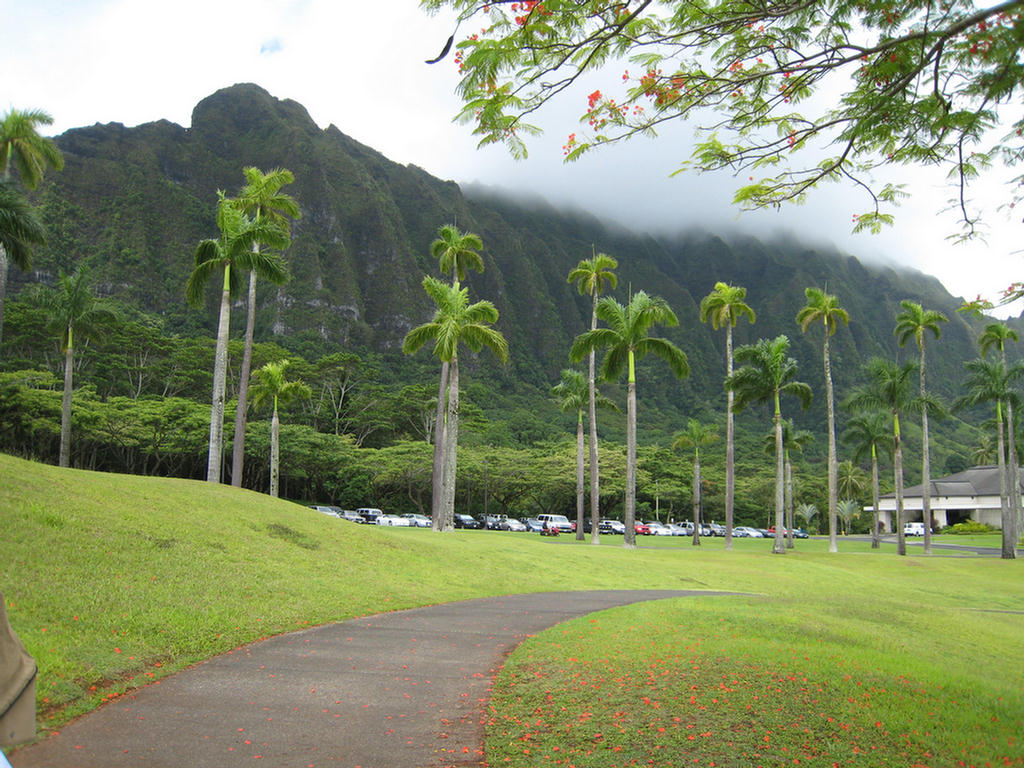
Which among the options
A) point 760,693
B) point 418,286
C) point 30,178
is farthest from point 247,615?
point 418,286

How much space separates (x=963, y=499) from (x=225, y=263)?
85255 millimetres

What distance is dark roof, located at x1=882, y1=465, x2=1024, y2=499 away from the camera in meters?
76.9

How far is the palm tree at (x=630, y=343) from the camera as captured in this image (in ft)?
113

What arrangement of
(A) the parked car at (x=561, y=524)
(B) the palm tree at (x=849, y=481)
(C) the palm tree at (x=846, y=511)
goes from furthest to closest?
(C) the palm tree at (x=846, y=511) < (B) the palm tree at (x=849, y=481) < (A) the parked car at (x=561, y=524)

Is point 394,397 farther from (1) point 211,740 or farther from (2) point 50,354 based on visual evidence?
(1) point 211,740

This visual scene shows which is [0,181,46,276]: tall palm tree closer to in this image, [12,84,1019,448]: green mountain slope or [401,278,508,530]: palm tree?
[401,278,508,530]: palm tree

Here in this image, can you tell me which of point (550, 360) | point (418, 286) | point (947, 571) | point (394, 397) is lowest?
point (947, 571)

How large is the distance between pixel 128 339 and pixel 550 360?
104 meters

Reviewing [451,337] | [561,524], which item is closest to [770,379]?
[451,337]

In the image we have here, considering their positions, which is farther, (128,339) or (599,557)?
(128,339)

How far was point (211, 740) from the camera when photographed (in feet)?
19.2

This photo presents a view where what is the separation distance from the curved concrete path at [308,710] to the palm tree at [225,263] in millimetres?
16326

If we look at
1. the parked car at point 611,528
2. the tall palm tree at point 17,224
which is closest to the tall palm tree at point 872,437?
the parked car at point 611,528

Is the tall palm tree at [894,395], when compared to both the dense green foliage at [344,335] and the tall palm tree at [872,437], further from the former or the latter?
the dense green foliage at [344,335]
